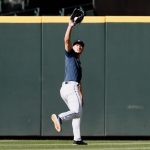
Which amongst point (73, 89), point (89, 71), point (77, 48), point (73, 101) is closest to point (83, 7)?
point (89, 71)

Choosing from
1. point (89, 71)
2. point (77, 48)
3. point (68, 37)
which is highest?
point (68, 37)

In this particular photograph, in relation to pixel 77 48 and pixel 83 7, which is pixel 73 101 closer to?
pixel 77 48

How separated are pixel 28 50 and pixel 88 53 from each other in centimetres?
106

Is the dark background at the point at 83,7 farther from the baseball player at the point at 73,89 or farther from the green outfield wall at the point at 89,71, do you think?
the baseball player at the point at 73,89

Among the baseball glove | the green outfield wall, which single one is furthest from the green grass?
the baseball glove

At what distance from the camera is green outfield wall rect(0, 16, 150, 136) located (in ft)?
46.1

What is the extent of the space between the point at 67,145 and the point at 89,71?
1692mm

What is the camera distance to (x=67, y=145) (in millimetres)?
12961

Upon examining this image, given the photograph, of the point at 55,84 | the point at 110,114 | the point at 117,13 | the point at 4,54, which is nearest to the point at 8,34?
the point at 4,54

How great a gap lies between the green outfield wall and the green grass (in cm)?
48

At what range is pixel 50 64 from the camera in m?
14.1

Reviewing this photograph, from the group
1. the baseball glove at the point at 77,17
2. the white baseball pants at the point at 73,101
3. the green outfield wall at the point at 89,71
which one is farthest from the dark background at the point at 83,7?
the white baseball pants at the point at 73,101

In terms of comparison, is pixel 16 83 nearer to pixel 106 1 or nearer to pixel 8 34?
pixel 8 34

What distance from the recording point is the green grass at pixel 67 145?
12461 mm
